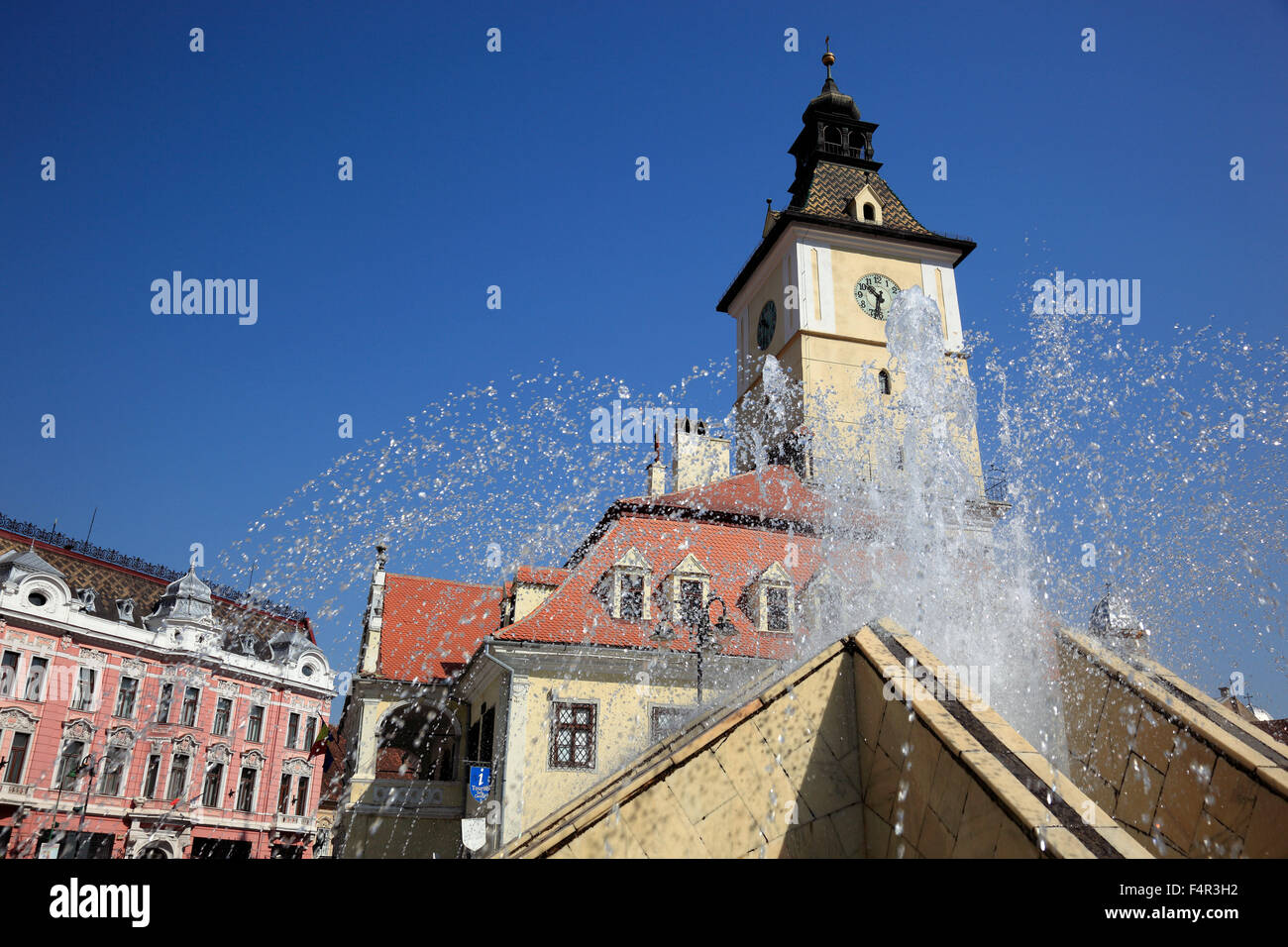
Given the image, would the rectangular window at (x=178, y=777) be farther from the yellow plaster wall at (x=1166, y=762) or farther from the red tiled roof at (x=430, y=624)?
the yellow plaster wall at (x=1166, y=762)

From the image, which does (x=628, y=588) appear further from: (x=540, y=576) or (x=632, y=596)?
(x=540, y=576)

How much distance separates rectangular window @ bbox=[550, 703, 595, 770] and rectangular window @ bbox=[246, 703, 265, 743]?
33.0 m

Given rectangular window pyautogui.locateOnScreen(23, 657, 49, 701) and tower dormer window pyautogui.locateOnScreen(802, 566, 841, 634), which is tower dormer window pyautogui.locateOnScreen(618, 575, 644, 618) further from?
rectangular window pyautogui.locateOnScreen(23, 657, 49, 701)

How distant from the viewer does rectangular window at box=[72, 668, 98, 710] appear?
1535 inches

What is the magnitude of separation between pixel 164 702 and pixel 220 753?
379cm

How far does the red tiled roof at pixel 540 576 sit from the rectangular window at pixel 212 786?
27980 mm

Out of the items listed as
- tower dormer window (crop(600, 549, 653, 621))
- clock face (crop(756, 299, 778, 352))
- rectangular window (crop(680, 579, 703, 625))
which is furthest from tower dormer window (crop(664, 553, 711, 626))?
clock face (crop(756, 299, 778, 352))

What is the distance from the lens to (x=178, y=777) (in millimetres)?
42469

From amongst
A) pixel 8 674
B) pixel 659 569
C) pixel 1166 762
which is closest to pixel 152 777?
pixel 8 674

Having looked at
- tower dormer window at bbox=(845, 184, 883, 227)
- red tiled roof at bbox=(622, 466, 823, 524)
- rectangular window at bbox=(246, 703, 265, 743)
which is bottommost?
rectangular window at bbox=(246, 703, 265, 743)
